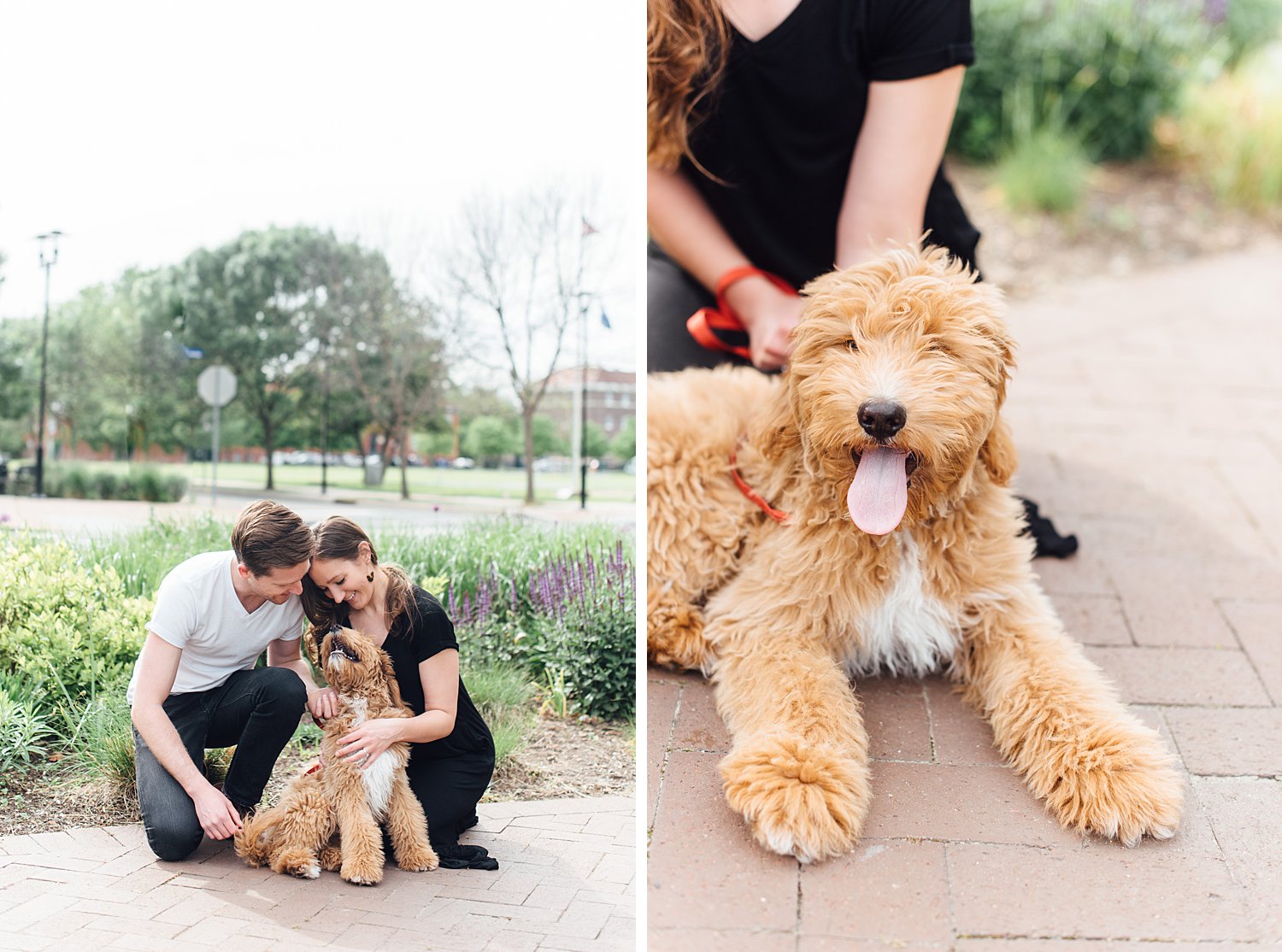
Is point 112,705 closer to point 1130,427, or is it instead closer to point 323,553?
point 323,553

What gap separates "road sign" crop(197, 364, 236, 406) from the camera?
107 inches

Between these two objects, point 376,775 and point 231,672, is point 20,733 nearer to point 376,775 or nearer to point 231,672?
point 231,672

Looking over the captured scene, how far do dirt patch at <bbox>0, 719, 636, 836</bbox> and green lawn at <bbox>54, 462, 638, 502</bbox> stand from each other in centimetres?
58

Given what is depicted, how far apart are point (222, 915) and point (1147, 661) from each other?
2419mm

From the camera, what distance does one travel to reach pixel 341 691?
7.75 ft

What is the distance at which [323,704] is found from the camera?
2371mm

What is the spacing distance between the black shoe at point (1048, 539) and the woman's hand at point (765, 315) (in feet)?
3.68

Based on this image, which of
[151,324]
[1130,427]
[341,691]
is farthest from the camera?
[1130,427]

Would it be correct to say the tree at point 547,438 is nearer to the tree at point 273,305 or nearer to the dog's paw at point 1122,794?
the tree at point 273,305

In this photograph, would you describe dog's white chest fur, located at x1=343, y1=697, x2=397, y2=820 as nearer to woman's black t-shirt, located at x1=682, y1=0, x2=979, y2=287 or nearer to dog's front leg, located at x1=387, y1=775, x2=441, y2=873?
dog's front leg, located at x1=387, y1=775, x2=441, y2=873

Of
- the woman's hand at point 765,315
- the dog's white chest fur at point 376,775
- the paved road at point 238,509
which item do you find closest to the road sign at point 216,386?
the paved road at point 238,509

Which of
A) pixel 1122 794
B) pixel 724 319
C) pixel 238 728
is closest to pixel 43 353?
pixel 238 728

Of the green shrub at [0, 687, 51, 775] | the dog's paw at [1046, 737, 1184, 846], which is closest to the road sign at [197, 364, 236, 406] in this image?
the green shrub at [0, 687, 51, 775]

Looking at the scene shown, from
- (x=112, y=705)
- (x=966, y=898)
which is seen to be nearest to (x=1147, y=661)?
(x=966, y=898)
